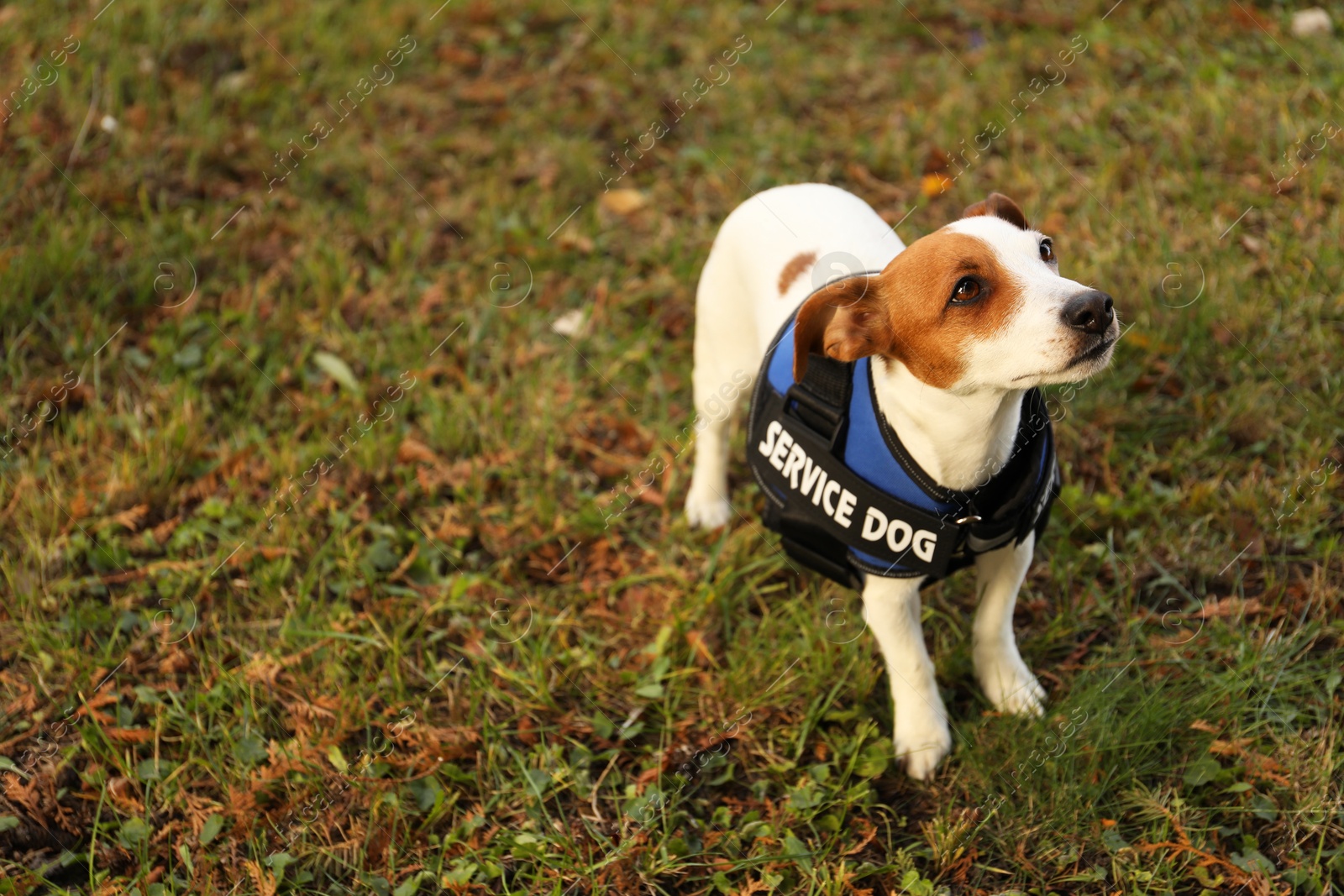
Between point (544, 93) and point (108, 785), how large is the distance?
3.97m

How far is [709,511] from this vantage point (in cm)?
372

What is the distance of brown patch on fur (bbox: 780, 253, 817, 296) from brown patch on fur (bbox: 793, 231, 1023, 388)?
1.66 feet

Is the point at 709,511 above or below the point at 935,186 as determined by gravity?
above

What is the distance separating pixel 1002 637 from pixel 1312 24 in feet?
13.2

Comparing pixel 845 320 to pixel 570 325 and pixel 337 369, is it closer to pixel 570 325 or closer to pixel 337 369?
pixel 570 325

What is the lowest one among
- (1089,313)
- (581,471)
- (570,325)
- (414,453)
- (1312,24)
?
(1312,24)

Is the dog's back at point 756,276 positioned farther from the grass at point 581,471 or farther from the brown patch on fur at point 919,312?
the brown patch on fur at point 919,312

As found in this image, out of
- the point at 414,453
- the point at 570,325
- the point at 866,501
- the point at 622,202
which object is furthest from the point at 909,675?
the point at 622,202

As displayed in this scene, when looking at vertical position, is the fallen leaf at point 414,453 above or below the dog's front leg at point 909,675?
above

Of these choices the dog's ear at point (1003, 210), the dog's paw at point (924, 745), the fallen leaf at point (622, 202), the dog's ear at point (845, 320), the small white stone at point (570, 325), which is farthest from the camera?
the fallen leaf at point (622, 202)

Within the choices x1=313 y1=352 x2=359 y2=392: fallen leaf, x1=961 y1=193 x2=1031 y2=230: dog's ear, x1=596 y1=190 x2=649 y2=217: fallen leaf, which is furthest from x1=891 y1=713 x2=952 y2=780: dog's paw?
x1=596 y1=190 x2=649 y2=217: fallen leaf

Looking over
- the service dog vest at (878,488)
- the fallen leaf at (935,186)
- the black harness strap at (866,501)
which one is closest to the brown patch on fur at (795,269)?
the service dog vest at (878,488)

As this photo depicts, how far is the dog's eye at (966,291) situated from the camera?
2.32 m

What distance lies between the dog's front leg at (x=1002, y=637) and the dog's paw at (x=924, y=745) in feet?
0.66
